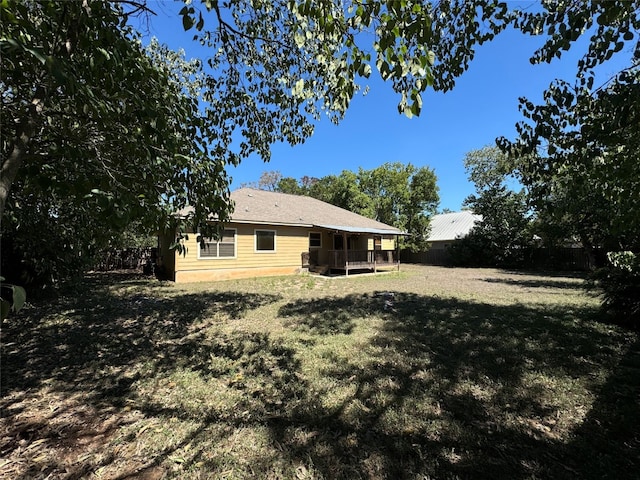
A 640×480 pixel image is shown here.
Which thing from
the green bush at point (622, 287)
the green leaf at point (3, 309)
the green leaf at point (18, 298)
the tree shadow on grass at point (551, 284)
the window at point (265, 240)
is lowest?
the tree shadow on grass at point (551, 284)

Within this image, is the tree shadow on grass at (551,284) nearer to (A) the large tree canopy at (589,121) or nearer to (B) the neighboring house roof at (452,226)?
(A) the large tree canopy at (589,121)

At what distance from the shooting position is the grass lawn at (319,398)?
2352mm

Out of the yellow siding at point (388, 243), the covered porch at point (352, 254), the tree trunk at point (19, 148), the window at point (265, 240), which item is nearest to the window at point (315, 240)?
the covered porch at point (352, 254)

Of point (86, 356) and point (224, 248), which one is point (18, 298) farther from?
point (224, 248)

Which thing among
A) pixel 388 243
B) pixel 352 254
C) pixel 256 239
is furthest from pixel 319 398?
pixel 388 243

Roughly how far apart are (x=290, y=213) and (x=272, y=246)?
2.64m

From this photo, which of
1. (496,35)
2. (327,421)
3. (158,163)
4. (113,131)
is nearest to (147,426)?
(327,421)

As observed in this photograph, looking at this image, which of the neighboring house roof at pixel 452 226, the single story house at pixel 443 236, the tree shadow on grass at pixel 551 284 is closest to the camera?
the tree shadow on grass at pixel 551 284

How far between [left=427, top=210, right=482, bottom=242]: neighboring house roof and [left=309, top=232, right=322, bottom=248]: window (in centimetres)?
1682

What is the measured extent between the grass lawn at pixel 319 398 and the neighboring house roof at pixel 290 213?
8.51 m

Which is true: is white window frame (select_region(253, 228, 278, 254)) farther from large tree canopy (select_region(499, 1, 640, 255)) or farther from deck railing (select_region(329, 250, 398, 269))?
large tree canopy (select_region(499, 1, 640, 255))

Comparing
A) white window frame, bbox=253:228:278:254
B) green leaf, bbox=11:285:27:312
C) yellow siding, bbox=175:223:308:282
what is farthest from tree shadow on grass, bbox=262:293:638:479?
white window frame, bbox=253:228:278:254

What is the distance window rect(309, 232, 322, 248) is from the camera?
1758 centimetres

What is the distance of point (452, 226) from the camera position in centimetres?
3244
